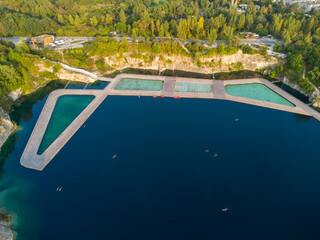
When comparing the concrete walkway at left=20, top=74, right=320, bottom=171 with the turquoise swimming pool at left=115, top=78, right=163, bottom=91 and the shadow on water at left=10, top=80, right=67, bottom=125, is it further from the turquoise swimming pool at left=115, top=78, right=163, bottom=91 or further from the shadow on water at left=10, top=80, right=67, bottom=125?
the shadow on water at left=10, top=80, right=67, bottom=125

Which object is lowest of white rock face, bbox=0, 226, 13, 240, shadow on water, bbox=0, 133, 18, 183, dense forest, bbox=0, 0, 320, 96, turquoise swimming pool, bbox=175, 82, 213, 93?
white rock face, bbox=0, 226, 13, 240

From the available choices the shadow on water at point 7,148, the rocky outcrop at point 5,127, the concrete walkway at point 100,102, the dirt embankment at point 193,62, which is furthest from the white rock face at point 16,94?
the dirt embankment at point 193,62

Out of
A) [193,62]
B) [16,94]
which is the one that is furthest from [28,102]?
[193,62]

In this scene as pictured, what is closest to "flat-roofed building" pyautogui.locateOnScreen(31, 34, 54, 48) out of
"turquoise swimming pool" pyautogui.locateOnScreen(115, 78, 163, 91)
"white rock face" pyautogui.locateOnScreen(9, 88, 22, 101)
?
"white rock face" pyautogui.locateOnScreen(9, 88, 22, 101)

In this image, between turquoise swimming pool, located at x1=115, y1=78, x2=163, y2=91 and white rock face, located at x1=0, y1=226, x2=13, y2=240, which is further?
turquoise swimming pool, located at x1=115, y1=78, x2=163, y2=91

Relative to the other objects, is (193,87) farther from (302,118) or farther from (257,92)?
(302,118)

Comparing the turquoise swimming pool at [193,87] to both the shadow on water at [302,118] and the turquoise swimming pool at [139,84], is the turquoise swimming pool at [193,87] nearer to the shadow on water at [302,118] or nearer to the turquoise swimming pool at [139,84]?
the turquoise swimming pool at [139,84]
